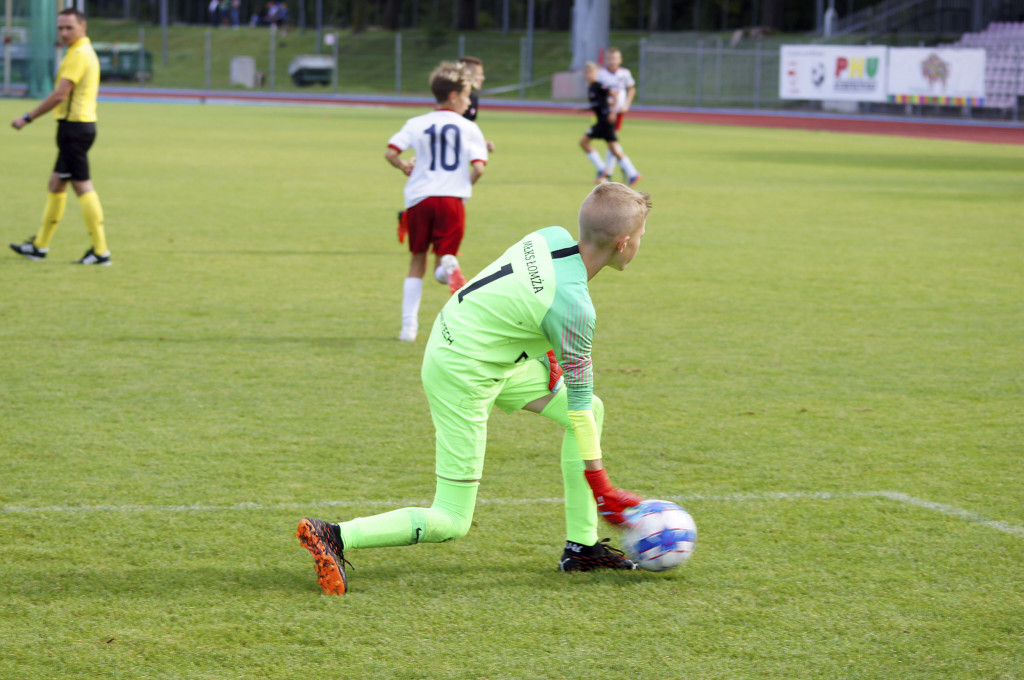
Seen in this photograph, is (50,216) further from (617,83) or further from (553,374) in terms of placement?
(617,83)

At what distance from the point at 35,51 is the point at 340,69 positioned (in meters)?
23.1

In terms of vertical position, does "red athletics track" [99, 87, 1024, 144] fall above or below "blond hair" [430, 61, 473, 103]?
above

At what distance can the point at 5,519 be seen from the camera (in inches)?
201

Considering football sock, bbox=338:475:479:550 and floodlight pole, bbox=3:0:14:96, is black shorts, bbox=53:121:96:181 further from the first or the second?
floodlight pole, bbox=3:0:14:96

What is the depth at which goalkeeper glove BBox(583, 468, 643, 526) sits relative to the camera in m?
4.16

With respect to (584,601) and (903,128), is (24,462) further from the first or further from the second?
(903,128)

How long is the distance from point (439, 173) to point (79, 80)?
414 cm

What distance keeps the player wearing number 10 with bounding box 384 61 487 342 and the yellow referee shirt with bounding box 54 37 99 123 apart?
379 cm

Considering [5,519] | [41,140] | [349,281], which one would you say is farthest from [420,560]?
[41,140]

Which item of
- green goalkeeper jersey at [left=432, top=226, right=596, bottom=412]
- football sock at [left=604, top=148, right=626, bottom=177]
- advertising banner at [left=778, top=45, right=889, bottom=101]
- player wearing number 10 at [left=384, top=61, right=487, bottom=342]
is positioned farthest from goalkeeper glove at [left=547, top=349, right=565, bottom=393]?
advertising banner at [left=778, top=45, right=889, bottom=101]

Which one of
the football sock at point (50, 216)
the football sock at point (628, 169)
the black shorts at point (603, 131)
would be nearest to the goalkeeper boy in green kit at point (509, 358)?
the football sock at point (50, 216)

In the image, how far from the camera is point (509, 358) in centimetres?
432

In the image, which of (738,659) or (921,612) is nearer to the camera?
(738,659)

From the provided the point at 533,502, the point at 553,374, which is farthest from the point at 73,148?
the point at 553,374
